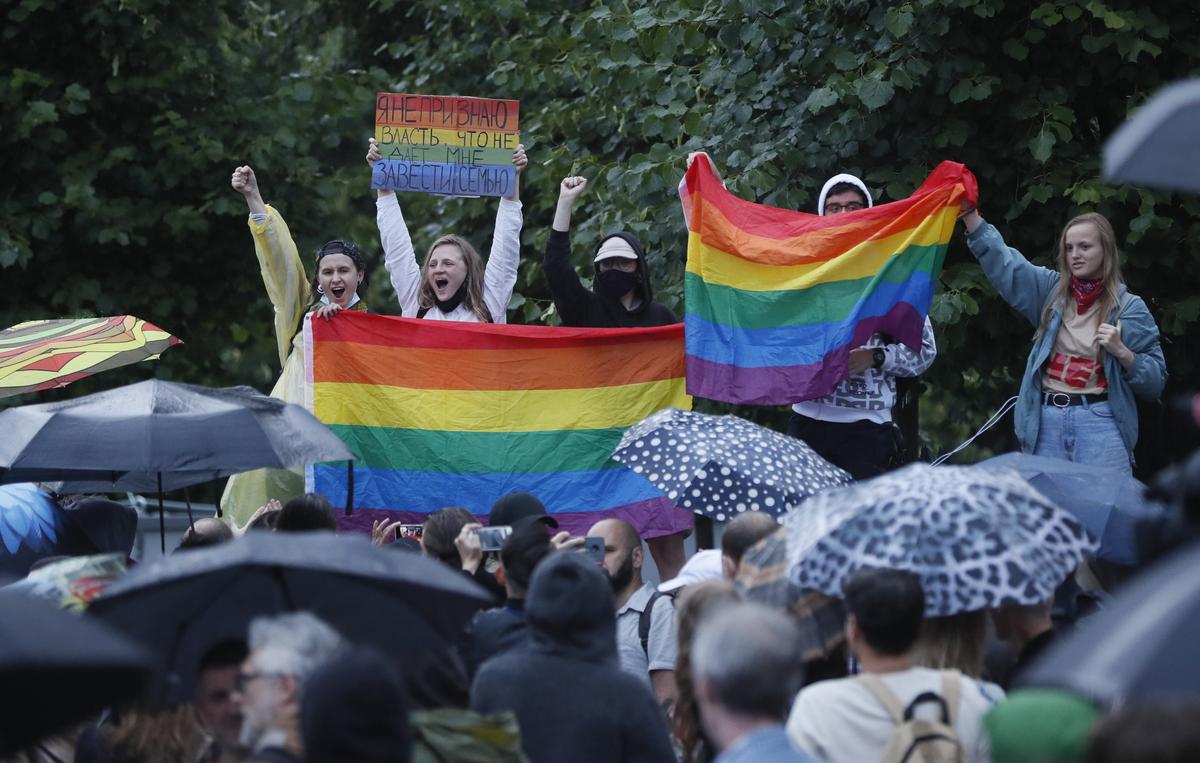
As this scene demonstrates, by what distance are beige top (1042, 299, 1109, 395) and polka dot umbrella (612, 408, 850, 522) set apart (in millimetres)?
1449

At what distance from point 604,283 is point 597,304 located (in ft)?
0.42

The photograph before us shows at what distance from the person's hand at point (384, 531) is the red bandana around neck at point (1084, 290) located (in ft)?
10.7

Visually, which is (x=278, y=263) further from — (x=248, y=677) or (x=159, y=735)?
(x=248, y=677)

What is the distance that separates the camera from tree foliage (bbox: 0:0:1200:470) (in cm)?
907

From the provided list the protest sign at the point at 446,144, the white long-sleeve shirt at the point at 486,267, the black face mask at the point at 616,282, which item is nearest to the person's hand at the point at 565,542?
the black face mask at the point at 616,282

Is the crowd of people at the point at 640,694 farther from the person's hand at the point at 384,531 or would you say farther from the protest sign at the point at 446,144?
the protest sign at the point at 446,144

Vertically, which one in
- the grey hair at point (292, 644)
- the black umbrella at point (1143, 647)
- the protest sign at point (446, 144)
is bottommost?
the grey hair at point (292, 644)

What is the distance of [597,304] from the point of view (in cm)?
860

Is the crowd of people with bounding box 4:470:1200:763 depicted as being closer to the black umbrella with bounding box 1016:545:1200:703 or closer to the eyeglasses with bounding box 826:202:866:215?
the black umbrella with bounding box 1016:545:1200:703

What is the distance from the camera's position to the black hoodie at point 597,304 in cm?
838

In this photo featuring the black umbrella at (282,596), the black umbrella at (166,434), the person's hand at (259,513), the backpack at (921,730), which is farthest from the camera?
the person's hand at (259,513)

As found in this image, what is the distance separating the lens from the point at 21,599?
343 centimetres

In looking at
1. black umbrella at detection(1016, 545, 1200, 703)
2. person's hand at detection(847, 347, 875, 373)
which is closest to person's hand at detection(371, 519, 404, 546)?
person's hand at detection(847, 347, 875, 373)

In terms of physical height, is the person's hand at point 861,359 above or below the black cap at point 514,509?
above
